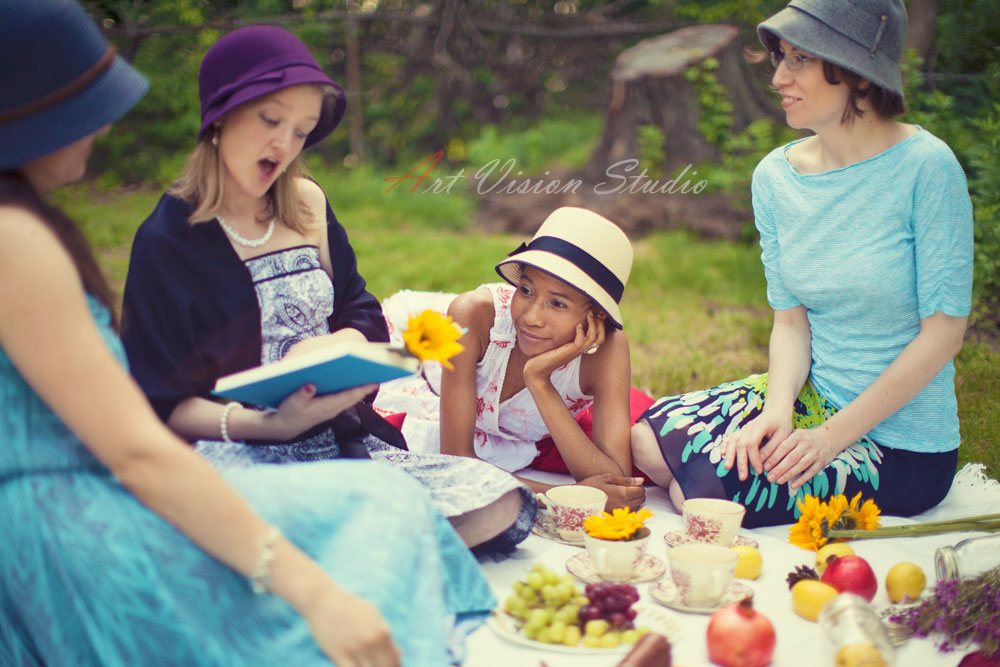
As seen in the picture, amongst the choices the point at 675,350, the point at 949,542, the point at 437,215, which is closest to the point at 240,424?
the point at 949,542

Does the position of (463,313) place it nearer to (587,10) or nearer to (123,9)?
(123,9)

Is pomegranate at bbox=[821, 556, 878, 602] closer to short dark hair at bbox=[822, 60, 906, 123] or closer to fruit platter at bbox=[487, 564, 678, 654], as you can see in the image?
fruit platter at bbox=[487, 564, 678, 654]

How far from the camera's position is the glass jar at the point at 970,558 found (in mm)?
2322

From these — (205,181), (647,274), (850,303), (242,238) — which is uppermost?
(205,181)

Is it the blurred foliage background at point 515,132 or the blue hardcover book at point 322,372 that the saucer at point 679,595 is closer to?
the blue hardcover book at point 322,372

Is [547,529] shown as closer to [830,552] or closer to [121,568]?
[830,552]

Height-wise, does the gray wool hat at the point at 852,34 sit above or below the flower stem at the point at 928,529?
above

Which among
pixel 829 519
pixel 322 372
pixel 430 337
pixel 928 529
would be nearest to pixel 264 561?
pixel 322 372

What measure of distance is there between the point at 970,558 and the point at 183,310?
88.3 inches

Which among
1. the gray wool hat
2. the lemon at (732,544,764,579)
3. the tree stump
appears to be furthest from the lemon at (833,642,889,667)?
the tree stump

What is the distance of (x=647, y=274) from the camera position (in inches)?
274

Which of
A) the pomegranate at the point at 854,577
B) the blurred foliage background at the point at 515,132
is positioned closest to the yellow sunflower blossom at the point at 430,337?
the pomegranate at the point at 854,577

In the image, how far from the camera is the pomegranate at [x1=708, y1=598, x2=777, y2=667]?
2135 mm

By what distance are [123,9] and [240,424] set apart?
6745mm
